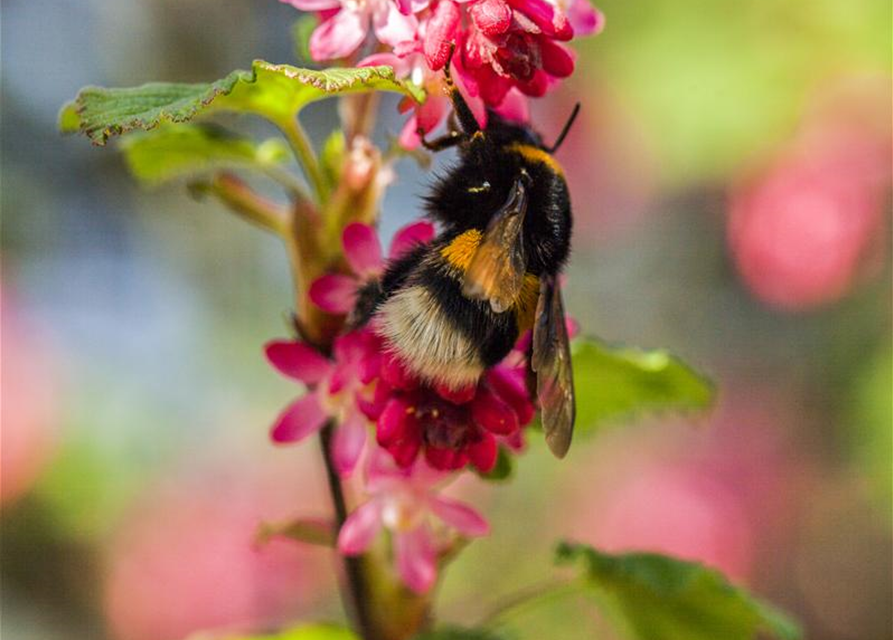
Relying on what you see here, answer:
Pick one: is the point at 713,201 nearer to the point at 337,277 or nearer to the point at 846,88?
the point at 846,88

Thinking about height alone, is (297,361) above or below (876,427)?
above

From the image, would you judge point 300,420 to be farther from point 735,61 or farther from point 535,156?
point 735,61

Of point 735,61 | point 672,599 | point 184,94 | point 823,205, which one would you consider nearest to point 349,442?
point 184,94

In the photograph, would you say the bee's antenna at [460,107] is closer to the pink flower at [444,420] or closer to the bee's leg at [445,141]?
the bee's leg at [445,141]

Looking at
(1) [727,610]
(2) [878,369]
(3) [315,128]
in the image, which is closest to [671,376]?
(1) [727,610]

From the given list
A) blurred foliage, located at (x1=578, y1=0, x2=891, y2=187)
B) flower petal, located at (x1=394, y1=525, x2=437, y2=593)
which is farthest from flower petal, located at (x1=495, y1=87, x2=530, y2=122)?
blurred foliage, located at (x1=578, y1=0, x2=891, y2=187)

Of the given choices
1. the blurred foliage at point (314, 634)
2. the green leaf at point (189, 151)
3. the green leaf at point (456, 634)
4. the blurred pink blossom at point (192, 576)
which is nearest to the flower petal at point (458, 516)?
the green leaf at point (456, 634)

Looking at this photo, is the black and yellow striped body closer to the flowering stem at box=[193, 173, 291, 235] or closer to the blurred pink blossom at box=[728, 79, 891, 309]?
the flowering stem at box=[193, 173, 291, 235]
